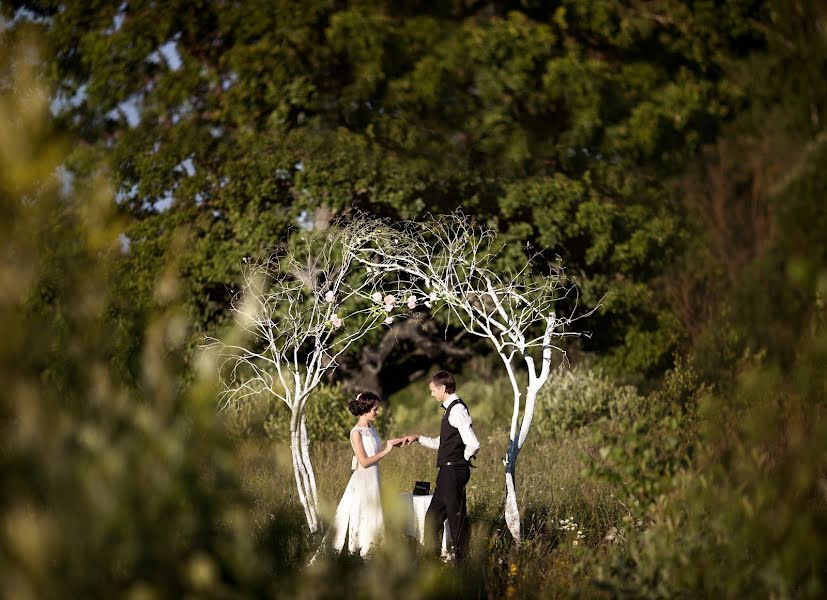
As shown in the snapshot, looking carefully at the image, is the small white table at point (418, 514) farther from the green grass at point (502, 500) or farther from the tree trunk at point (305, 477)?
the tree trunk at point (305, 477)

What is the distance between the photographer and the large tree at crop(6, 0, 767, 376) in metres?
12.7

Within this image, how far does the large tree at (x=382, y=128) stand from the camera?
12695 mm

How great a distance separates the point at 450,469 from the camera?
6250 mm

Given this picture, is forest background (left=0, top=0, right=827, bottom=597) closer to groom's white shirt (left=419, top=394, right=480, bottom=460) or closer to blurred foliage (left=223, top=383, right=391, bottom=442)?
blurred foliage (left=223, top=383, right=391, bottom=442)

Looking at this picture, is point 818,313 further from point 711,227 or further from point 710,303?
point 711,227

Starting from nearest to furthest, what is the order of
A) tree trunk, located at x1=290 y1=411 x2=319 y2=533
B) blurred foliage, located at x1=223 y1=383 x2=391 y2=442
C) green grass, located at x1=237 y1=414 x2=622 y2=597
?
green grass, located at x1=237 y1=414 x2=622 y2=597 < tree trunk, located at x1=290 y1=411 x2=319 y2=533 < blurred foliage, located at x1=223 y1=383 x2=391 y2=442

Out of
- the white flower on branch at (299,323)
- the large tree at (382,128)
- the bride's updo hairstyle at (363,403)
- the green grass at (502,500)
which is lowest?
the green grass at (502,500)

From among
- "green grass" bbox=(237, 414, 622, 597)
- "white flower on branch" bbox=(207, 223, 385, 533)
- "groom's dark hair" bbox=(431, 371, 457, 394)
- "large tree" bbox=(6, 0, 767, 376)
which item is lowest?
"green grass" bbox=(237, 414, 622, 597)

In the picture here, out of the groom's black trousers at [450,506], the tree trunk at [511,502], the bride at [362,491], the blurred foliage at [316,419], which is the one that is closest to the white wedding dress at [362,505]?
the bride at [362,491]

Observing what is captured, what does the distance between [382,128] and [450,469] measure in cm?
872

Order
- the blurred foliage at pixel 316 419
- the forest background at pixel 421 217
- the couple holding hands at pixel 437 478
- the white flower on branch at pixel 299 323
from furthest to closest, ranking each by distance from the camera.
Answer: the blurred foliage at pixel 316 419
the white flower on branch at pixel 299 323
the couple holding hands at pixel 437 478
the forest background at pixel 421 217

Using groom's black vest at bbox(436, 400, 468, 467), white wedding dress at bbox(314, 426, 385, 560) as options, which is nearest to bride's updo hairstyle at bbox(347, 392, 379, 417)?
white wedding dress at bbox(314, 426, 385, 560)

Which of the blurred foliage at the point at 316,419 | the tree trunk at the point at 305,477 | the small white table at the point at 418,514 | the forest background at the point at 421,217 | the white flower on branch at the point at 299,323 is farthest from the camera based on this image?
the blurred foliage at the point at 316,419

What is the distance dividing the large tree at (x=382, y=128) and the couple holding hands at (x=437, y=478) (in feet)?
20.0
